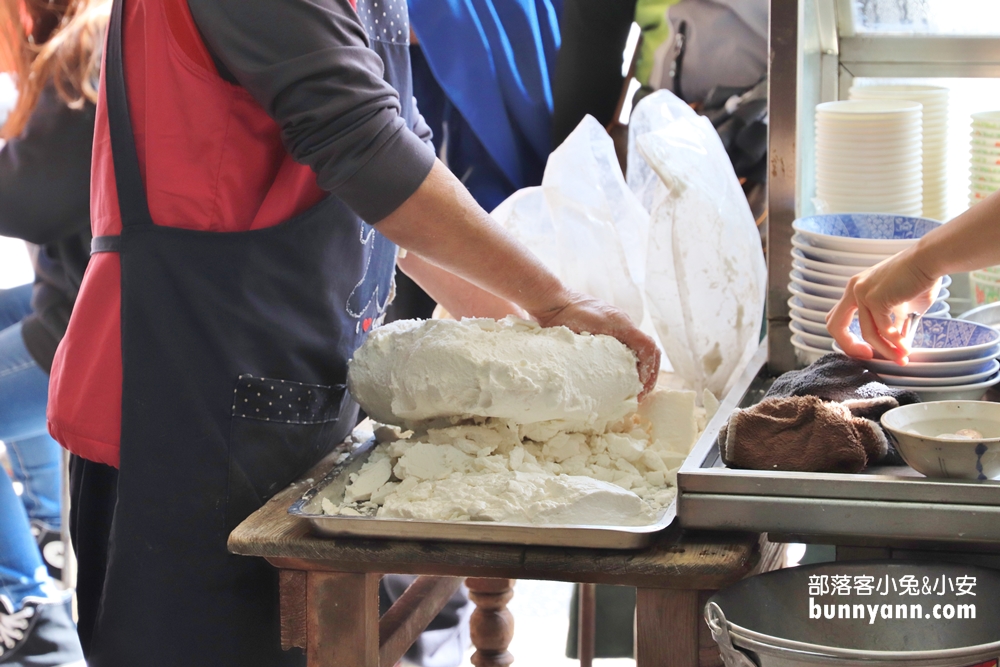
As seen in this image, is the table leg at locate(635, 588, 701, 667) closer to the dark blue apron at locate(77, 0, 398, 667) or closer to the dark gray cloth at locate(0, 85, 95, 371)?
the dark blue apron at locate(77, 0, 398, 667)

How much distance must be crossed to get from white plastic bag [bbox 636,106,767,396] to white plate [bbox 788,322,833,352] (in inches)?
10.7

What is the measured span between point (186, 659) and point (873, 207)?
1.33 meters

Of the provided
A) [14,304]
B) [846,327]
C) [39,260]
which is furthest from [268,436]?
[14,304]

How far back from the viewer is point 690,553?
1.08 metres

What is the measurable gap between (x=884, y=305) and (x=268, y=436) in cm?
82

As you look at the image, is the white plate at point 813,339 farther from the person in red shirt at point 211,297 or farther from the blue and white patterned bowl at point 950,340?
the person in red shirt at point 211,297

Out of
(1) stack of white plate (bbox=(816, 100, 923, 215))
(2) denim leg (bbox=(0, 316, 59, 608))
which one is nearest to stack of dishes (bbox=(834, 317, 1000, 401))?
(1) stack of white plate (bbox=(816, 100, 923, 215))

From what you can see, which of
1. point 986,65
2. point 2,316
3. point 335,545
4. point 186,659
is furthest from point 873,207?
point 2,316

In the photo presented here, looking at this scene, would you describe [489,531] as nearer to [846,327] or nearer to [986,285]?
[846,327]

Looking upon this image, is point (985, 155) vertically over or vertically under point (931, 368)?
over

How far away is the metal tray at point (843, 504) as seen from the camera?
1.02m

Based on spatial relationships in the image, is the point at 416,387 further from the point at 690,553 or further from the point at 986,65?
the point at 986,65

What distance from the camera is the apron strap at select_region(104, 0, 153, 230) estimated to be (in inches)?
50.6

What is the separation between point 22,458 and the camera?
3.10 metres
